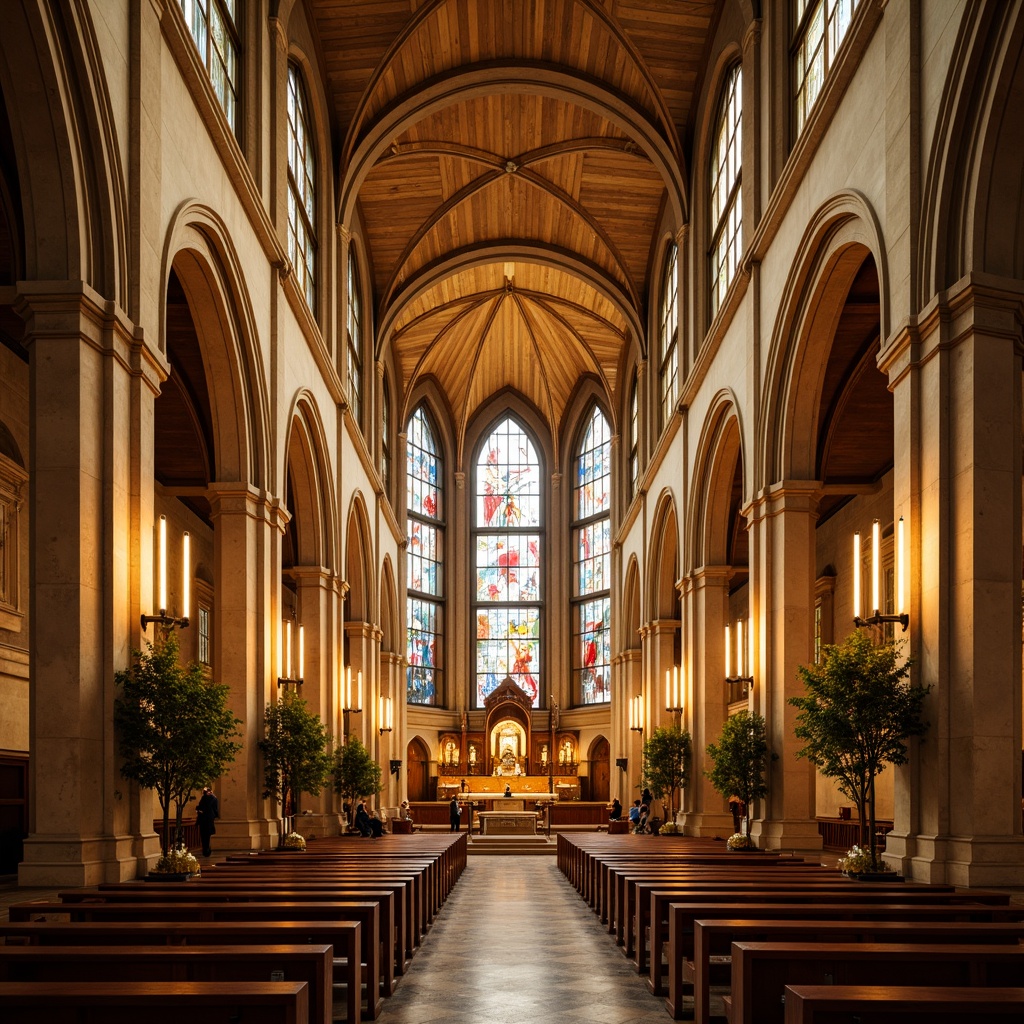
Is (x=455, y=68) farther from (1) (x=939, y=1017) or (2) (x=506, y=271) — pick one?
(1) (x=939, y=1017)

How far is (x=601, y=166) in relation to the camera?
2755 cm

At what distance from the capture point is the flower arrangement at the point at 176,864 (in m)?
10.7

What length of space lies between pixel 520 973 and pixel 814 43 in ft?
40.6

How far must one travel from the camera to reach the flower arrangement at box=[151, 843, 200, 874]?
10734 mm

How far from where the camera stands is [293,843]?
55.5ft

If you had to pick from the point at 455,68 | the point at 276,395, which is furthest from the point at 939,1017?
the point at 455,68

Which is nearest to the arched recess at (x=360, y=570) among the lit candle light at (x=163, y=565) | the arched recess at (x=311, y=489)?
the arched recess at (x=311, y=489)

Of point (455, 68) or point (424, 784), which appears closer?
point (455, 68)

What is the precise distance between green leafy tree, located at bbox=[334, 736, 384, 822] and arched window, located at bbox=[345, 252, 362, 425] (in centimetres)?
825

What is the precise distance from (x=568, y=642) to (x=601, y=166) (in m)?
20.3

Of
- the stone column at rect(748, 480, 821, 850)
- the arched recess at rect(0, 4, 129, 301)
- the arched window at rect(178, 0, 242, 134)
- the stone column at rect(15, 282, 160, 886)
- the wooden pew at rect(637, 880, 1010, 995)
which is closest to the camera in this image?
the wooden pew at rect(637, 880, 1010, 995)

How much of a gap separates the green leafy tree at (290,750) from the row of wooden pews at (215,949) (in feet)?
21.5

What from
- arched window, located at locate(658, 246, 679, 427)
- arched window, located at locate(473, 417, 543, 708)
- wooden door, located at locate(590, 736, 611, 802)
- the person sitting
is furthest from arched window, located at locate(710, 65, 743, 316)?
arched window, located at locate(473, 417, 543, 708)

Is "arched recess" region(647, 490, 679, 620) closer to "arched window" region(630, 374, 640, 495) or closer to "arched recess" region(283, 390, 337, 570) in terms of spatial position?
"arched window" region(630, 374, 640, 495)
